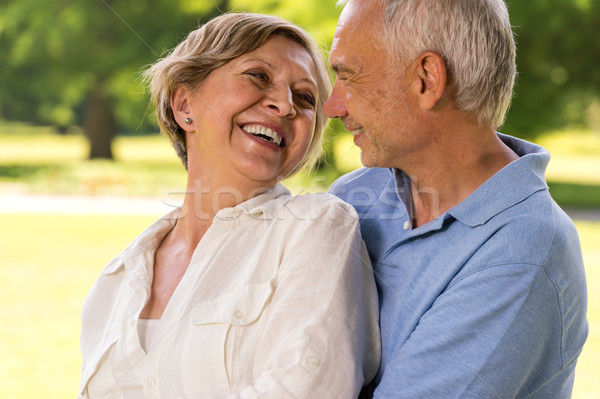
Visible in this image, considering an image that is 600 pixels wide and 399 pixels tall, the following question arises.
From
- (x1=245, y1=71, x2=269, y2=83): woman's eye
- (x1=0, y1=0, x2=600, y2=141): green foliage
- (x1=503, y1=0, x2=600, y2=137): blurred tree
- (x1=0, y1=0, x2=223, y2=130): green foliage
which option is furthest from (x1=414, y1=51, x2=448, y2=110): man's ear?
(x1=0, y1=0, x2=223, y2=130): green foliage

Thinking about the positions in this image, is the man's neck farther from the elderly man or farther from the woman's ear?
the woman's ear

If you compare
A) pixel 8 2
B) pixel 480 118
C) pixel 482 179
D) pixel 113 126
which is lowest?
pixel 113 126

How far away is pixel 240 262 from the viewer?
198cm

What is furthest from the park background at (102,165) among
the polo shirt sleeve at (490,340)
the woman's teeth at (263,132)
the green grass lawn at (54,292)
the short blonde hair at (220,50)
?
the polo shirt sleeve at (490,340)

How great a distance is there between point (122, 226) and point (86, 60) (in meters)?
8.11

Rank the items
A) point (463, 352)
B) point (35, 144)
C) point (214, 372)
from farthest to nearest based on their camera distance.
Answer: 1. point (35, 144)
2. point (214, 372)
3. point (463, 352)

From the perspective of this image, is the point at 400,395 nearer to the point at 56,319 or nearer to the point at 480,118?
the point at 480,118

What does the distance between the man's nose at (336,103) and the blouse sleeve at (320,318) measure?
336mm

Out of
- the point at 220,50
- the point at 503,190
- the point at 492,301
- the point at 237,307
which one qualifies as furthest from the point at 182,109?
the point at 492,301

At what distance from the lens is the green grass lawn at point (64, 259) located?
4.71m

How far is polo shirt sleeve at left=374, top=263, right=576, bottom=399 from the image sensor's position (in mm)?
1634

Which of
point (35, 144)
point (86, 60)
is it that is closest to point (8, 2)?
point (86, 60)

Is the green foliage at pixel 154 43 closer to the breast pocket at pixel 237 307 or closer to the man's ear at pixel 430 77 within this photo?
the man's ear at pixel 430 77

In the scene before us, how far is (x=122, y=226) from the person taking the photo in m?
9.17
